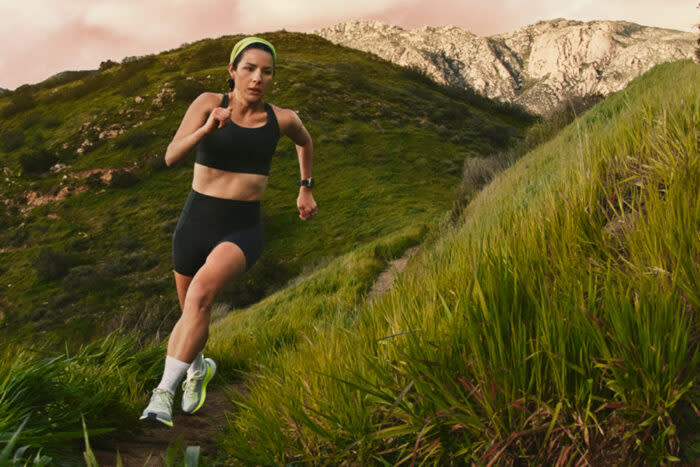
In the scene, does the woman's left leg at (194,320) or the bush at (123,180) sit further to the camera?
the bush at (123,180)

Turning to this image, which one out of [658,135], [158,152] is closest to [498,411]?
Answer: [658,135]

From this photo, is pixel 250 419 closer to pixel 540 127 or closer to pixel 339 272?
pixel 339 272

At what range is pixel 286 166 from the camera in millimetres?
38094

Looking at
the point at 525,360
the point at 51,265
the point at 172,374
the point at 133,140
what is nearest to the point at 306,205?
the point at 172,374

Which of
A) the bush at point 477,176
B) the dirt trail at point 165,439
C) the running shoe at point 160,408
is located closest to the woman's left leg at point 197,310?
the running shoe at point 160,408

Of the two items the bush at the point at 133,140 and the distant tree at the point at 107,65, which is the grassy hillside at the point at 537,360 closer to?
the bush at the point at 133,140

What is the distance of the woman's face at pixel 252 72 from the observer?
3.13 metres

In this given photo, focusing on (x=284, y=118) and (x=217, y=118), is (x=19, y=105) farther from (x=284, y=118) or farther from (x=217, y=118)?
(x=217, y=118)

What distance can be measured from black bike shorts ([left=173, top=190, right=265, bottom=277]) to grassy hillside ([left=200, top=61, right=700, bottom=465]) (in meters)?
1.45

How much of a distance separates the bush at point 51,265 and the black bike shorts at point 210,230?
3304 centimetres

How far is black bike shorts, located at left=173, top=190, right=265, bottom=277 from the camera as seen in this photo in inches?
123

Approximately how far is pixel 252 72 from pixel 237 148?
2.00ft

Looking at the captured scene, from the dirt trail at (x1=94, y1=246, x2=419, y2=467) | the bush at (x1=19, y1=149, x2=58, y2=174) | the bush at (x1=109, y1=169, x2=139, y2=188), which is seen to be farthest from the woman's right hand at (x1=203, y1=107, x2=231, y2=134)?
the bush at (x1=19, y1=149, x2=58, y2=174)

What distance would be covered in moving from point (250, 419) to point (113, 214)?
39164mm
